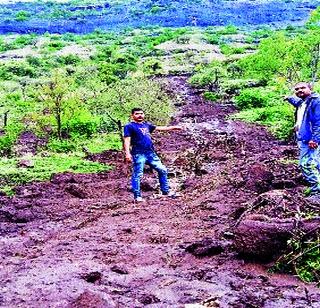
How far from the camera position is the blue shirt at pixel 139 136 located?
9.58 metres

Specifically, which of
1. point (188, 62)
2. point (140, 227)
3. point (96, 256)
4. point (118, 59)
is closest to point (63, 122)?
point (140, 227)

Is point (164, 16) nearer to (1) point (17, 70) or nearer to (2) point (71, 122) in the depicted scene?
(1) point (17, 70)

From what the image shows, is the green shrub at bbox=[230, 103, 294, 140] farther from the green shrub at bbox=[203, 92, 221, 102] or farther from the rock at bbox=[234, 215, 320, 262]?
the rock at bbox=[234, 215, 320, 262]

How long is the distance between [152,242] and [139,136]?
8.44ft

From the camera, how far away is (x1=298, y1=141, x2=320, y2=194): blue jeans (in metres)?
7.73

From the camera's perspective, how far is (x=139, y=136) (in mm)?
9641

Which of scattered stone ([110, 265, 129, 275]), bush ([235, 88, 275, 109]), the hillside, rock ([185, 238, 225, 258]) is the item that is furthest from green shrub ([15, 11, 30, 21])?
scattered stone ([110, 265, 129, 275])

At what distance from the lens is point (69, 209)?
10.2m

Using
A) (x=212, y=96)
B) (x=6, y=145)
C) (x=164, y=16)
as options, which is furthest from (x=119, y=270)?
(x=164, y=16)

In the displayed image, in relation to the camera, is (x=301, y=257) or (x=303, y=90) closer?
(x=301, y=257)

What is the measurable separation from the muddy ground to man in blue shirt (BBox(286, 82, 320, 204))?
18.0 inches


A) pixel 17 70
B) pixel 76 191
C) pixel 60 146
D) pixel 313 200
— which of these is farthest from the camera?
pixel 17 70

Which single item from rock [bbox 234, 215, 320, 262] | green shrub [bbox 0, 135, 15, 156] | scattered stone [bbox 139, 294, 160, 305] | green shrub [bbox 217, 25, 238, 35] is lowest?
green shrub [bbox 217, 25, 238, 35]

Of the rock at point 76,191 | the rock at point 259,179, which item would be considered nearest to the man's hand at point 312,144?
the rock at point 259,179
